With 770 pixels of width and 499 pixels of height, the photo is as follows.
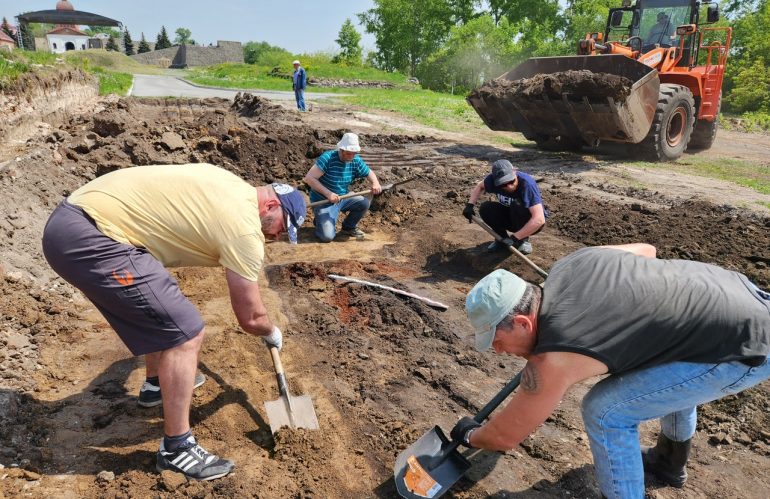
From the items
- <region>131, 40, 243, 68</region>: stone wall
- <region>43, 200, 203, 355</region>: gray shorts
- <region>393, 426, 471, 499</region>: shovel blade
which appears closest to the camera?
<region>43, 200, 203, 355</region>: gray shorts

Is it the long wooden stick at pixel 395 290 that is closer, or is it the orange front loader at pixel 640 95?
the long wooden stick at pixel 395 290

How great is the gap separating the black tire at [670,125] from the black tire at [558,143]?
1441 millimetres

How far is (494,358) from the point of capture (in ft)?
13.8

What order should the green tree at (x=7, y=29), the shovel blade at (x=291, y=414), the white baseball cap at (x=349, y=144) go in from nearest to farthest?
1. the shovel blade at (x=291, y=414)
2. the white baseball cap at (x=349, y=144)
3. the green tree at (x=7, y=29)

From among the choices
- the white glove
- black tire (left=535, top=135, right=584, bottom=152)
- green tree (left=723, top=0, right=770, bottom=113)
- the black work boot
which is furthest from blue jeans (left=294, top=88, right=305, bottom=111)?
green tree (left=723, top=0, right=770, bottom=113)

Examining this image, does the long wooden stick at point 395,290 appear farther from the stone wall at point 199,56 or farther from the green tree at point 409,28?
the stone wall at point 199,56

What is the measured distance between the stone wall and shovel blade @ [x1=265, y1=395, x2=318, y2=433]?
60.7 metres

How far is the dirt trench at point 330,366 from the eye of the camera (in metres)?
2.95

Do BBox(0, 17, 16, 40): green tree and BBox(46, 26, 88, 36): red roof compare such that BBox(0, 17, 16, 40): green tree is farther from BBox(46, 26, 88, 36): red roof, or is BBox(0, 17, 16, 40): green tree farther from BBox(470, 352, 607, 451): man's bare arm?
BBox(470, 352, 607, 451): man's bare arm

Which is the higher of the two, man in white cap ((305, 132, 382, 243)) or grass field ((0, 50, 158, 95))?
grass field ((0, 50, 158, 95))

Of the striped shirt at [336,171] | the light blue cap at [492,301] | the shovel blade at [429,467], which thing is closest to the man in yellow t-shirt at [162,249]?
the shovel blade at [429,467]

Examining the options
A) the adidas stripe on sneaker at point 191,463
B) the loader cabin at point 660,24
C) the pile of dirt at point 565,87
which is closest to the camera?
the adidas stripe on sneaker at point 191,463

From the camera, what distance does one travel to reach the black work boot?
2793 mm

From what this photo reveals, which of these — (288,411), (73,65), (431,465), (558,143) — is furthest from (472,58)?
(431,465)
